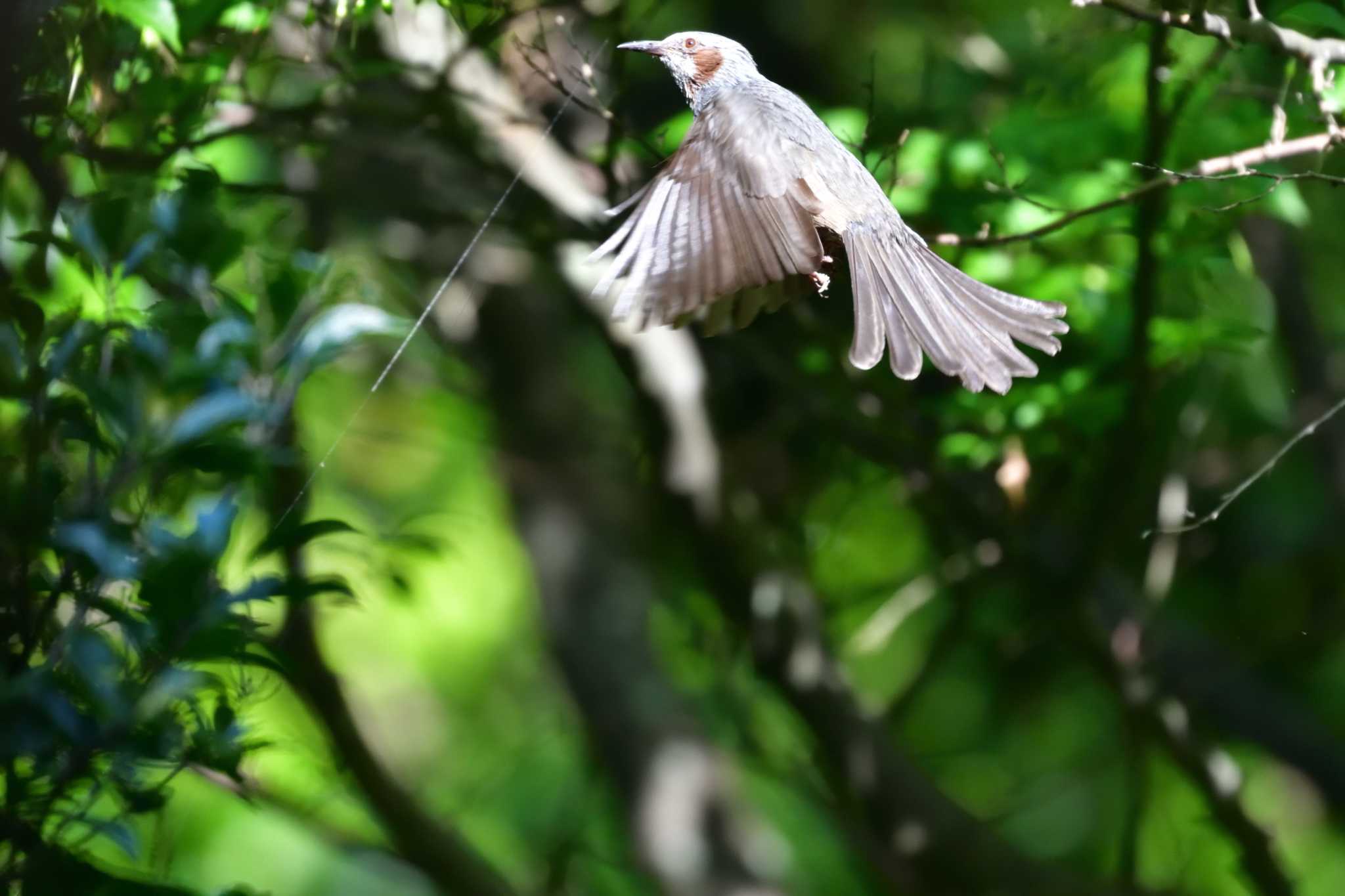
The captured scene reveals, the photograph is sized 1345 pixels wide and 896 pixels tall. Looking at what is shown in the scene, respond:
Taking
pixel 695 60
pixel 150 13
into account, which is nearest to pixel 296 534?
pixel 150 13

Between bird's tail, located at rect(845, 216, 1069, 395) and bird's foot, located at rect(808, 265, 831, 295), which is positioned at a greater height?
bird's foot, located at rect(808, 265, 831, 295)

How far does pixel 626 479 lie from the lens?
4.75 meters

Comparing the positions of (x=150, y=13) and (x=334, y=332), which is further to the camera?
(x=334, y=332)

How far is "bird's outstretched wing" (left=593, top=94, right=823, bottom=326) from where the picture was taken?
1210 mm

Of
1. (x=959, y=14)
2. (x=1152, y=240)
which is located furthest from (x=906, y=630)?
(x=1152, y=240)

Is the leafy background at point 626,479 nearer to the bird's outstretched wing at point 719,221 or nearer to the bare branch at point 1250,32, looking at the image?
the bare branch at point 1250,32

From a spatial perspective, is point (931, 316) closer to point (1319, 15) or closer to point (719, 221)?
point (719, 221)

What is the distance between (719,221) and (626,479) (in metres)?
3.48

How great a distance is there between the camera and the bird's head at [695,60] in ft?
4.64

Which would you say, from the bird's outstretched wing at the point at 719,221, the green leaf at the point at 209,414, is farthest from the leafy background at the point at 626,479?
the bird's outstretched wing at the point at 719,221

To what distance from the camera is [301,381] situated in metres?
2.22

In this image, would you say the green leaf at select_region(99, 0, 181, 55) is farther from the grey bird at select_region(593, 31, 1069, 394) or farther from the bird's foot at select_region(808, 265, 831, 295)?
the bird's foot at select_region(808, 265, 831, 295)

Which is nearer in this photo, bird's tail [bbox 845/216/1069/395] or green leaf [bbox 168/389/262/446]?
bird's tail [bbox 845/216/1069/395]

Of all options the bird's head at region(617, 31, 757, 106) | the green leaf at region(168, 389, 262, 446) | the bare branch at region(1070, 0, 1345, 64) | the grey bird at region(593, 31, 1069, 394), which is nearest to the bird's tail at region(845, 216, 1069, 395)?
the grey bird at region(593, 31, 1069, 394)
